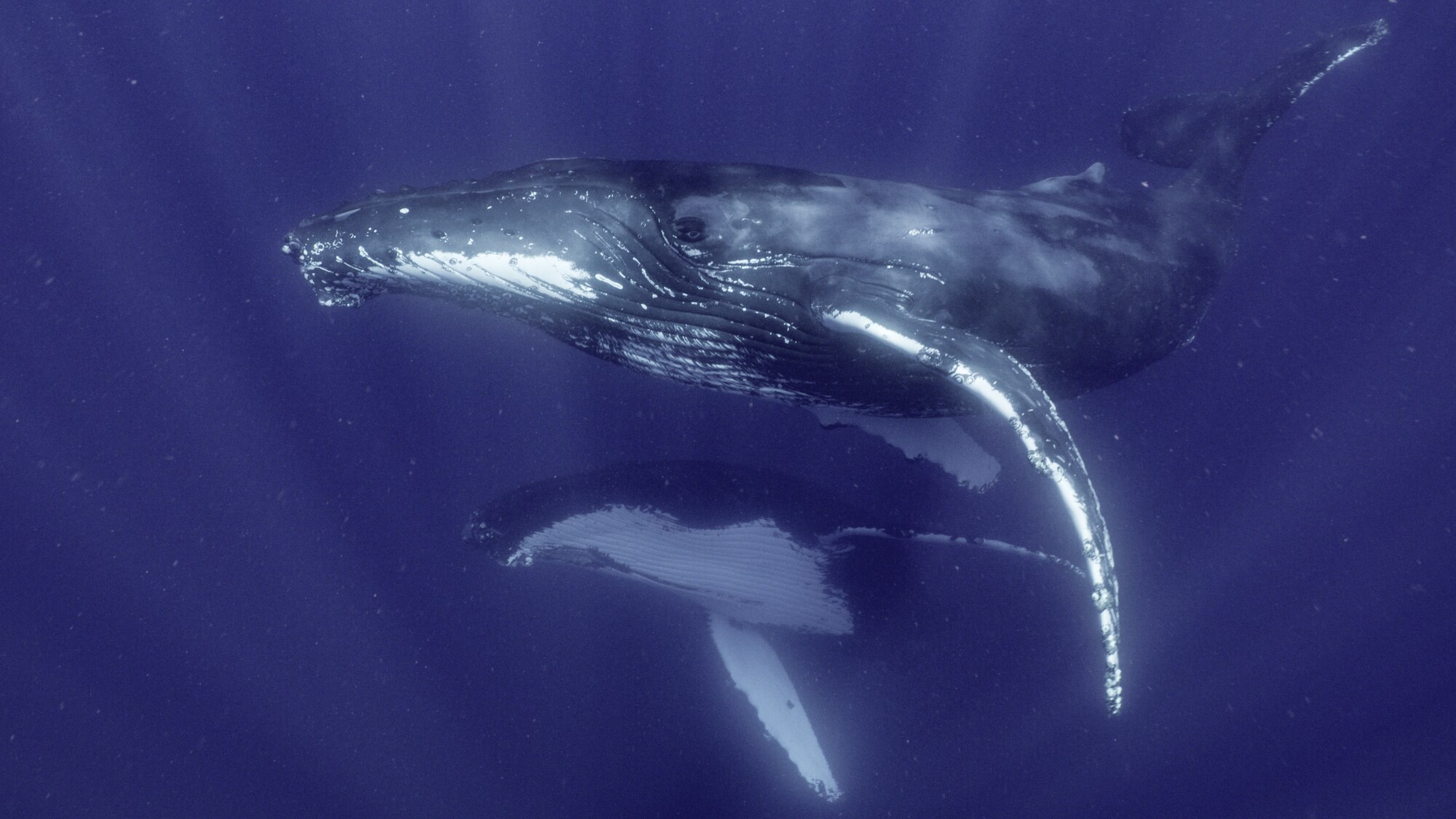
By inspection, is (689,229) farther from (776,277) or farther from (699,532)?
(699,532)

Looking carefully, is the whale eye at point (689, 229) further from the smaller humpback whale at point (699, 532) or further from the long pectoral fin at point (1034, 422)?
the smaller humpback whale at point (699, 532)

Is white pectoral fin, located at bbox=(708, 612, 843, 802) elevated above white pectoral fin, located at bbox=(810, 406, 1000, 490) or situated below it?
below

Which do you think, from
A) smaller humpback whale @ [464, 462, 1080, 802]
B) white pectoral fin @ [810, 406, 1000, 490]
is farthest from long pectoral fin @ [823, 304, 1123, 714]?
smaller humpback whale @ [464, 462, 1080, 802]

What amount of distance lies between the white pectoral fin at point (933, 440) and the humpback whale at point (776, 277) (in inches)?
29.6

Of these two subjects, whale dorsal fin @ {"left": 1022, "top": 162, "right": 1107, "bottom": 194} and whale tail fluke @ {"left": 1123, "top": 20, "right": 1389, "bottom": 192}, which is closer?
whale dorsal fin @ {"left": 1022, "top": 162, "right": 1107, "bottom": 194}

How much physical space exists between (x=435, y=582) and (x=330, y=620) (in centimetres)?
156

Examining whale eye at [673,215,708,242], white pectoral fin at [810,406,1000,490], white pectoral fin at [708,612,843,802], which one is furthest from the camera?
white pectoral fin at [708,612,843,802]

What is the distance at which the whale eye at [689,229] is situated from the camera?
472 cm

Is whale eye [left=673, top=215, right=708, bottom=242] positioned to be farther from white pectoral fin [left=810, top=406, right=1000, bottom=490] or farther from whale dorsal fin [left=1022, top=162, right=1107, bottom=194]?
whale dorsal fin [left=1022, top=162, right=1107, bottom=194]

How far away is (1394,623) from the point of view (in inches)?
424

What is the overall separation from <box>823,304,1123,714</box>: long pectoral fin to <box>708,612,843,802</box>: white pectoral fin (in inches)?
201

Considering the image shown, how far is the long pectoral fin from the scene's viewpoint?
427 centimetres

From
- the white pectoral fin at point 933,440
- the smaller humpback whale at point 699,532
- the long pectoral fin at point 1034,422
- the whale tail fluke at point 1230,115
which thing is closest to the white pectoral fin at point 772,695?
the smaller humpback whale at point 699,532

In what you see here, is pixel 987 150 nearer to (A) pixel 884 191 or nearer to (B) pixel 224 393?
(A) pixel 884 191
